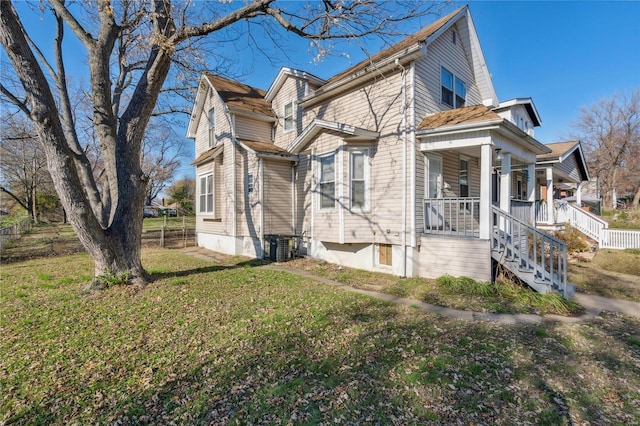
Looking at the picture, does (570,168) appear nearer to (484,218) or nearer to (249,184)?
(484,218)

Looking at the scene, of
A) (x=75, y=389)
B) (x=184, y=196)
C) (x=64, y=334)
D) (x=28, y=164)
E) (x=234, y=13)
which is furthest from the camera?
(x=184, y=196)

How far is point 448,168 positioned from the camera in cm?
1009

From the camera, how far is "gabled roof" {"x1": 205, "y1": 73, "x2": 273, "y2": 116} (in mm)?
12938

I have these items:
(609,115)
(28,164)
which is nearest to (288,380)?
(28,164)

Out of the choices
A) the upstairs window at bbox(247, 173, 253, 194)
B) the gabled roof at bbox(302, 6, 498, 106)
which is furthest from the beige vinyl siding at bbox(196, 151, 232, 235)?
the gabled roof at bbox(302, 6, 498, 106)

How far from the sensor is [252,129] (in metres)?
13.1

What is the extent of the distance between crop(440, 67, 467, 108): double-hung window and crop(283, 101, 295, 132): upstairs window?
236 inches

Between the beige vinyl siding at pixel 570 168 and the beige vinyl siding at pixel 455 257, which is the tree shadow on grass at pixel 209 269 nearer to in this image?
the beige vinyl siding at pixel 455 257

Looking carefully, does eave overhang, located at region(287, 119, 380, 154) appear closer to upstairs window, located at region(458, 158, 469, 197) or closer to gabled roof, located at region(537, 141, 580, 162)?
upstairs window, located at region(458, 158, 469, 197)

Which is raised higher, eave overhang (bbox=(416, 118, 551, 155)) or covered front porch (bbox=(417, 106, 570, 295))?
eave overhang (bbox=(416, 118, 551, 155))

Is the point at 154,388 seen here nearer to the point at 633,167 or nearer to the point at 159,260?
the point at 159,260

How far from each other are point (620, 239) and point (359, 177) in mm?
13770

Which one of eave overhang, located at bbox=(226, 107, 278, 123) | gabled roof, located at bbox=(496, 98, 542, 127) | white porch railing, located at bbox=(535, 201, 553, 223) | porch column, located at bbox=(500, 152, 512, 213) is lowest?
white porch railing, located at bbox=(535, 201, 553, 223)

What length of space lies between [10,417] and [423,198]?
28.4ft
